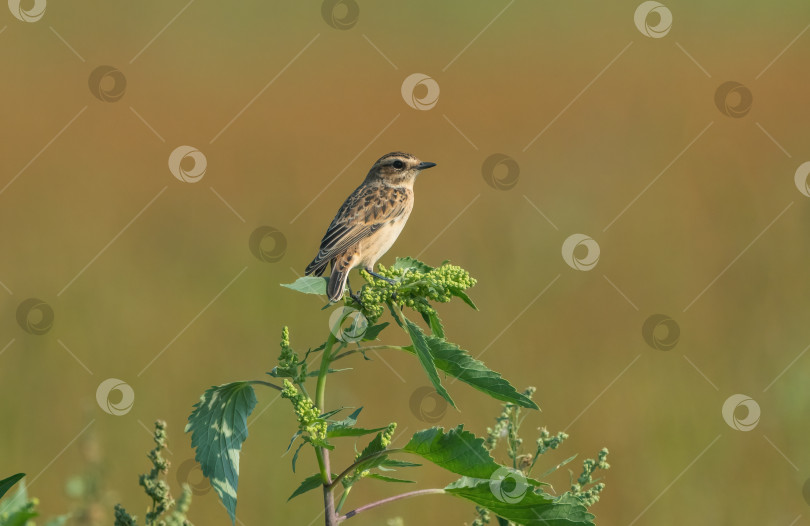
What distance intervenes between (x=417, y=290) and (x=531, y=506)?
564 millimetres

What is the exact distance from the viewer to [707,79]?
19469 millimetres

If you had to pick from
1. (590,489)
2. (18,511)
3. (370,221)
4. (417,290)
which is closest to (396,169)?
(370,221)

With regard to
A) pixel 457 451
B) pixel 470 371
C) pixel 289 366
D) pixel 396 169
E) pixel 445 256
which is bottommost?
pixel 289 366

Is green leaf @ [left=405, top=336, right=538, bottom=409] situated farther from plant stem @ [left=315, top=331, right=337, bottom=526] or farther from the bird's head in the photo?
the bird's head

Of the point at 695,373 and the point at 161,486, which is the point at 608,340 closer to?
the point at 695,373

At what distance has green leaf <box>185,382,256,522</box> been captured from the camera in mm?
2230

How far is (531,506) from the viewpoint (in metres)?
2.15

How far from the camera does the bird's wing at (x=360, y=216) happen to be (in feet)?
15.5

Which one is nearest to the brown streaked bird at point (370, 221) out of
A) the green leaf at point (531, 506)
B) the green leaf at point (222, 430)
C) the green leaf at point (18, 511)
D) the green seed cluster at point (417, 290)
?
the green leaf at point (222, 430)

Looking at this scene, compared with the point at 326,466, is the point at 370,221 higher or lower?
higher

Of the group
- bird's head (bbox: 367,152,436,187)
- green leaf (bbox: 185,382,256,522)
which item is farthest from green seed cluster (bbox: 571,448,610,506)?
bird's head (bbox: 367,152,436,187)

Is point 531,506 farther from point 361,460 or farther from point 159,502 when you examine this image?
point 159,502

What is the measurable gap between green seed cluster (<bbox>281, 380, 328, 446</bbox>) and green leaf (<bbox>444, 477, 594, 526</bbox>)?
41 centimetres

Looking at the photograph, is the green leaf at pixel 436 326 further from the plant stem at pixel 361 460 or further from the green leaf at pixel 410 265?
the plant stem at pixel 361 460
